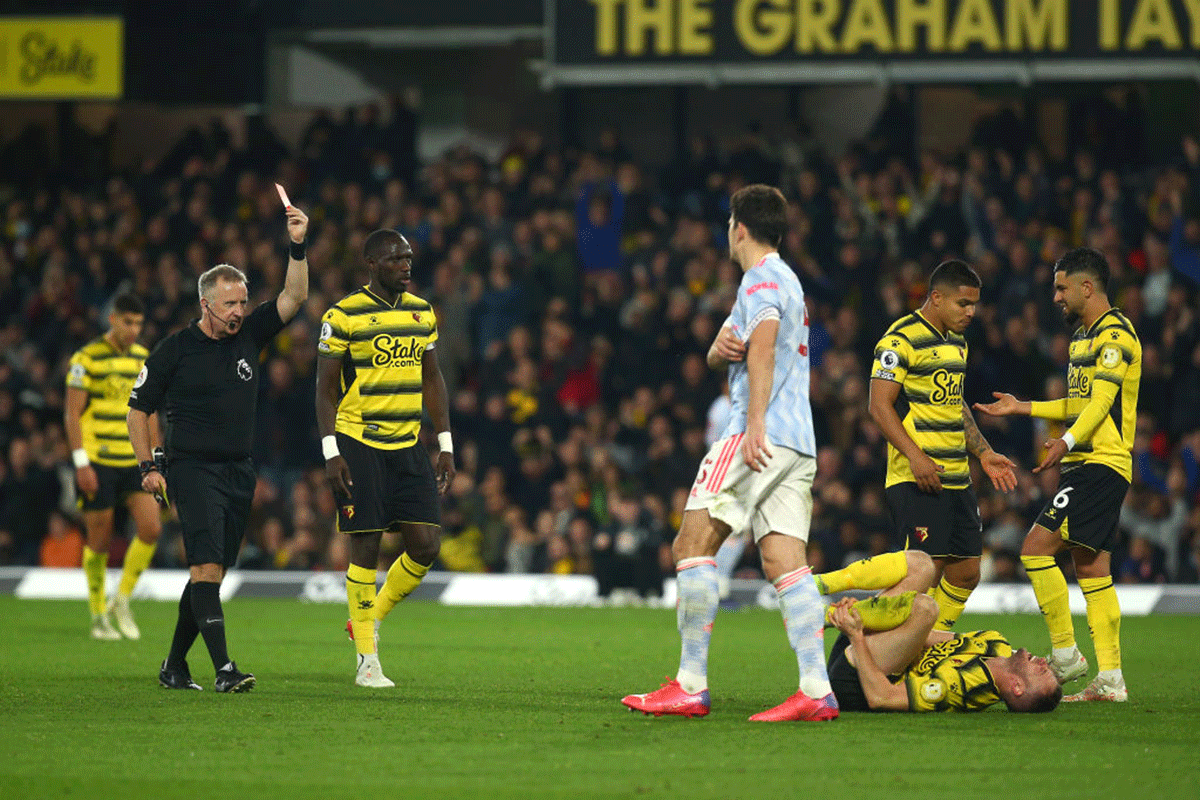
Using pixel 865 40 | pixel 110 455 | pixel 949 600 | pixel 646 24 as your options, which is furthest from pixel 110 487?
pixel 865 40

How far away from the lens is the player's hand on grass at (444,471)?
1008 cm

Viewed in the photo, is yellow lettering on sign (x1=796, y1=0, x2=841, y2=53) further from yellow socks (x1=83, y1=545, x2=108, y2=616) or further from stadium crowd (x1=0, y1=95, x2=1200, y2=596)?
yellow socks (x1=83, y1=545, x2=108, y2=616)

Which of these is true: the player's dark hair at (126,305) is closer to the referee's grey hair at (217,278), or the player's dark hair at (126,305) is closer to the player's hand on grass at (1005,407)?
the referee's grey hair at (217,278)

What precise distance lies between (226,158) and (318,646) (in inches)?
485

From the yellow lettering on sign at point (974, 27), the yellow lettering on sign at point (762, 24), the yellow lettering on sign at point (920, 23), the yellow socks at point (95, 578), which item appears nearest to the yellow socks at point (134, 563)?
the yellow socks at point (95, 578)

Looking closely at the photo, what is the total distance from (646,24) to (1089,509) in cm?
1135

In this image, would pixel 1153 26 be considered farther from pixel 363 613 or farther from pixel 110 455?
pixel 363 613

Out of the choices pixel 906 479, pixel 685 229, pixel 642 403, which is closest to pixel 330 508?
pixel 642 403

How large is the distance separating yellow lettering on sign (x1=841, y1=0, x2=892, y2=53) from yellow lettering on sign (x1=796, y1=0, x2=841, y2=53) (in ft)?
0.52

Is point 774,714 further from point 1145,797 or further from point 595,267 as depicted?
point 595,267

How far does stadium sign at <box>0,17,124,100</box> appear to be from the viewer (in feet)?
71.6

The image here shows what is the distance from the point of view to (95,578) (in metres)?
13.5

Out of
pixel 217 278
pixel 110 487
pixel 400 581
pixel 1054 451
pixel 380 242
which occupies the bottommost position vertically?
pixel 400 581

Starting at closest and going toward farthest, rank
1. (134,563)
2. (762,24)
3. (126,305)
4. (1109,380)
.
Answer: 1. (1109,380)
2. (126,305)
3. (134,563)
4. (762,24)
